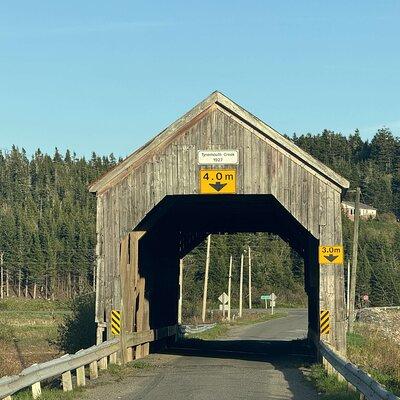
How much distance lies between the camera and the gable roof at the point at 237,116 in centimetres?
2100

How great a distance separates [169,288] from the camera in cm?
3122

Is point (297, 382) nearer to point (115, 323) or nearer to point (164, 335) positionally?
point (115, 323)

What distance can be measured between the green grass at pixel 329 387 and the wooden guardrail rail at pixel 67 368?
4434 mm

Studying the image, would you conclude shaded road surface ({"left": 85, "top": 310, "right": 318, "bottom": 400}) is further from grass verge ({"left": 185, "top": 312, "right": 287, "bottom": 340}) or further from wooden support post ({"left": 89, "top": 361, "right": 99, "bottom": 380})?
grass verge ({"left": 185, "top": 312, "right": 287, "bottom": 340})

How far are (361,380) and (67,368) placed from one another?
5.39 metres

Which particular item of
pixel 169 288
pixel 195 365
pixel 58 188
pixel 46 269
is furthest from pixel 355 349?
pixel 58 188

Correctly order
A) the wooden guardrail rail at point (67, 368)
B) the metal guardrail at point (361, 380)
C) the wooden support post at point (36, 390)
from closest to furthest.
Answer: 1. the metal guardrail at point (361, 380)
2. the wooden guardrail rail at point (67, 368)
3. the wooden support post at point (36, 390)

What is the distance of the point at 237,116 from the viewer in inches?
840

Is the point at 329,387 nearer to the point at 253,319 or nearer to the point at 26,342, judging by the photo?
the point at 26,342

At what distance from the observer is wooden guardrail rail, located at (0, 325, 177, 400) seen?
12.4m

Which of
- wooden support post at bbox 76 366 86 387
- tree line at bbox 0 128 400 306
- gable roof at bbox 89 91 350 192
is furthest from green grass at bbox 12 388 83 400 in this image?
tree line at bbox 0 128 400 306

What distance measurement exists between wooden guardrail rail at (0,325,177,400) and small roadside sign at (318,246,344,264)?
5288 mm

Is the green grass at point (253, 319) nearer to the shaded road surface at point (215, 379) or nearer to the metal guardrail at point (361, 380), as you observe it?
the shaded road surface at point (215, 379)

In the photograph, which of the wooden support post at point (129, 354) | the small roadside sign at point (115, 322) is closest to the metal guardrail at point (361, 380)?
the small roadside sign at point (115, 322)
